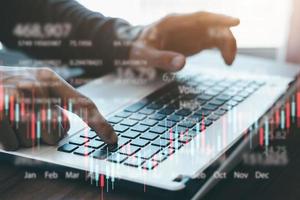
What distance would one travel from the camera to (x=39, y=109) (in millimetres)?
570

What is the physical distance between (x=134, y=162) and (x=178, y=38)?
0.35m

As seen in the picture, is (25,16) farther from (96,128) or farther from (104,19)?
(96,128)

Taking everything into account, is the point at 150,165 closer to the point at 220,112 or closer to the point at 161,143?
the point at 161,143

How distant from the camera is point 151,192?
49 cm

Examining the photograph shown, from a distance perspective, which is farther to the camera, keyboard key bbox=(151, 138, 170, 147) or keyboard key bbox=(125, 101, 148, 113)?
keyboard key bbox=(125, 101, 148, 113)

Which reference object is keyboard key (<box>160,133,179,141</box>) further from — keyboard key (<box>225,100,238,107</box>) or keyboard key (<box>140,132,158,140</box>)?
keyboard key (<box>225,100,238,107</box>)

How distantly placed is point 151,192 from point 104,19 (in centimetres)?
39

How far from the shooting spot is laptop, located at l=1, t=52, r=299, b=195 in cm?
52

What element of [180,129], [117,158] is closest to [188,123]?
[180,129]

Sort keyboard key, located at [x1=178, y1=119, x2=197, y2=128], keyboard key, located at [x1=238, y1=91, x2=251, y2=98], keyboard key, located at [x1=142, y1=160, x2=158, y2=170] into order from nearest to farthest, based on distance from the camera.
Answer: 1. keyboard key, located at [x1=142, y1=160, x2=158, y2=170]
2. keyboard key, located at [x1=178, y1=119, x2=197, y2=128]
3. keyboard key, located at [x1=238, y1=91, x2=251, y2=98]

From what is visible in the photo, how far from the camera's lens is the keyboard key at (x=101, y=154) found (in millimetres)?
532

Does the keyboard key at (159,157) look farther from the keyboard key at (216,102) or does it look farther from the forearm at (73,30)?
the forearm at (73,30)

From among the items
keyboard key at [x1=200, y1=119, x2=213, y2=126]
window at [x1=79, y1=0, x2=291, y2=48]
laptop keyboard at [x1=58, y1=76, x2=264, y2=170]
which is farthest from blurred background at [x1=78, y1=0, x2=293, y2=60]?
keyboard key at [x1=200, y1=119, x2=213, y2=126]

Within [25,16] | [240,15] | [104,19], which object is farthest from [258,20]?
[25,16]
